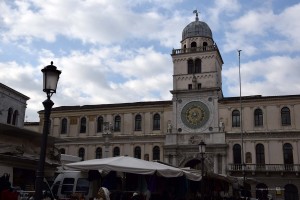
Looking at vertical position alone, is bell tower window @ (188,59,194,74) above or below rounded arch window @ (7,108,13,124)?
above

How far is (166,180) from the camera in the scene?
1672 centimetres

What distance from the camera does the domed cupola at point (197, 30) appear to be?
159 feet

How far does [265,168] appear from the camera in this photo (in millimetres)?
41344

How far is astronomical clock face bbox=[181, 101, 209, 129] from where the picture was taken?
44.7m

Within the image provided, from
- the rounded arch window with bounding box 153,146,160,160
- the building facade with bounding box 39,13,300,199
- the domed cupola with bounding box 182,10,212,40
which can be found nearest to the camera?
the building facade with bounding box 39,13,300,199

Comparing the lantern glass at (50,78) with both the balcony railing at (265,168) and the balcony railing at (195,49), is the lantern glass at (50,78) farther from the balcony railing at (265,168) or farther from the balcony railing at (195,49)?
the balcony railing at (195,49)

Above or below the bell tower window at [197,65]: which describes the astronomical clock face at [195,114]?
below

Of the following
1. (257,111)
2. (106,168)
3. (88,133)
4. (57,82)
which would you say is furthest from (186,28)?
(57,82)

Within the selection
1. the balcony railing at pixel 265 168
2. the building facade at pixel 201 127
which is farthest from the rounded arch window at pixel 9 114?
the balcony railing at pixel 265 168

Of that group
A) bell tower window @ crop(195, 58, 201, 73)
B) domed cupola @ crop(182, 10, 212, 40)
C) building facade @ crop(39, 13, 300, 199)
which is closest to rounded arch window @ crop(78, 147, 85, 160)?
building facade @ crop(39, 13, 300, 199)

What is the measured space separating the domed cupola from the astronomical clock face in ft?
29.4

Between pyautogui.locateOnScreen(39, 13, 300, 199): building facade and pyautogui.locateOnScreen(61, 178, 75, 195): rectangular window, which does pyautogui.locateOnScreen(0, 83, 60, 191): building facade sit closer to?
pyautogui.locateOnScreen(61, 178, 75, 195): rectangular window

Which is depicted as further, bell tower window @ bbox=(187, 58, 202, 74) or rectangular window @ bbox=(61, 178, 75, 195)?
bell tower window @ bbox=(187, 58, 202, 74)

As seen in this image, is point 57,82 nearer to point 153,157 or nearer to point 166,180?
point 166,180
